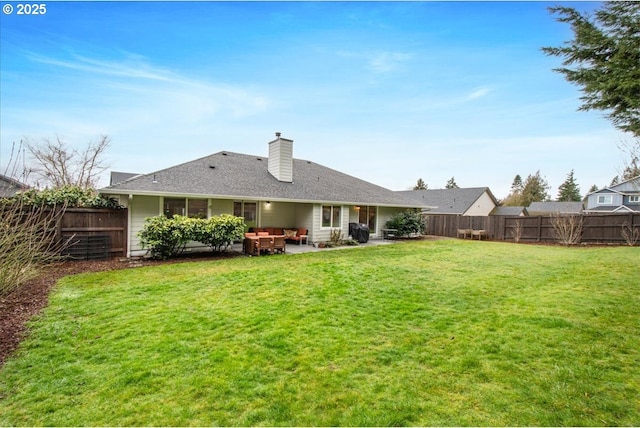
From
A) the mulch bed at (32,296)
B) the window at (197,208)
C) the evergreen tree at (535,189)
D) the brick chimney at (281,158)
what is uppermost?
the evergreen tree at (535,189)

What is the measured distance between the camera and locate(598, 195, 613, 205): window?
1352 inches

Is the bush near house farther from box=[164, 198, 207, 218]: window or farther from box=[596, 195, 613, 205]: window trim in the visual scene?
box=[596, 195, 613, 205]: window trim

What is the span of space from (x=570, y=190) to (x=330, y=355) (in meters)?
70.8

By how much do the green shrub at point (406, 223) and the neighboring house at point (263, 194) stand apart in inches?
20.4

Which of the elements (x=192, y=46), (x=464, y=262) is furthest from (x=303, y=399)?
(x=192, y=46)

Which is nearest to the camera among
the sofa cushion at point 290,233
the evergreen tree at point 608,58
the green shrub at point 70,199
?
the evergreen tree at point 608,58

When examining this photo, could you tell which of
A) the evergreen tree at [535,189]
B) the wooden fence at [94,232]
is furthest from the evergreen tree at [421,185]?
the wooden fence at [94,232]

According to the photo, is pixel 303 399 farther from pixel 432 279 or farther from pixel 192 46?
pixel 192 46

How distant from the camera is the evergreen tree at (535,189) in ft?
163

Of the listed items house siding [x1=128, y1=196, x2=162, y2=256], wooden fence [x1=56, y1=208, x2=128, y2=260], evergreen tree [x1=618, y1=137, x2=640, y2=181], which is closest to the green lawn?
wooden fence [x1=56, y1=208, x2=128, y2=260]

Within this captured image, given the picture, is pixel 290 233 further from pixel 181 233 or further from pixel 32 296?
pixel 32 296

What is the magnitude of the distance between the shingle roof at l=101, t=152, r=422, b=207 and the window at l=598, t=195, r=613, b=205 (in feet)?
109

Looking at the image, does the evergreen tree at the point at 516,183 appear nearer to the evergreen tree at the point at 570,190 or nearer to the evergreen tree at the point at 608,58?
the evergreen tree at the point at 570,190

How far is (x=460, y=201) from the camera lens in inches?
1072
